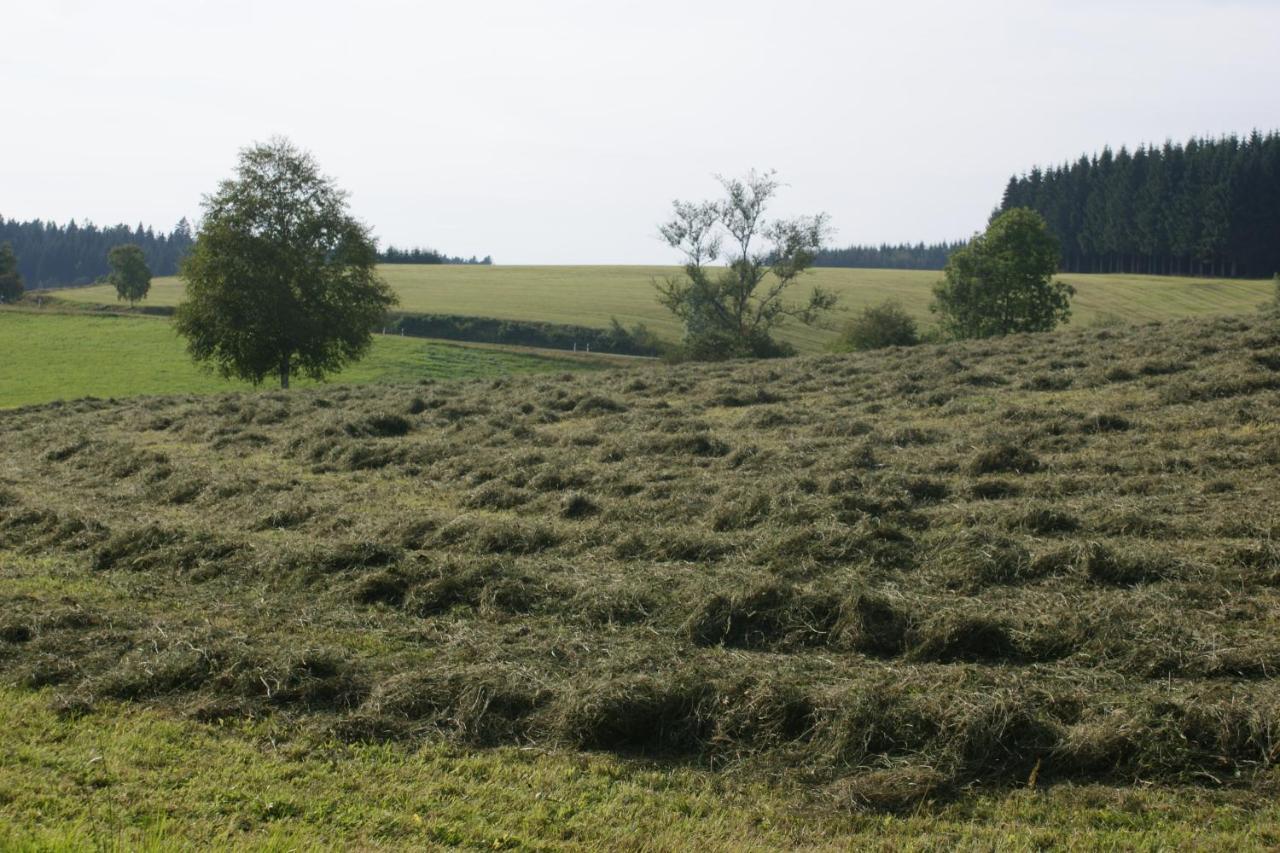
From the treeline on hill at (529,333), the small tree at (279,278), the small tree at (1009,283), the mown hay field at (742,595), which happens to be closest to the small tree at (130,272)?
the treeline on hill at (529,333)

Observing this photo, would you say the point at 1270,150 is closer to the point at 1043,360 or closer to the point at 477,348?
the point at 477,348

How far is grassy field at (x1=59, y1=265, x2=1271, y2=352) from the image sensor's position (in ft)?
249

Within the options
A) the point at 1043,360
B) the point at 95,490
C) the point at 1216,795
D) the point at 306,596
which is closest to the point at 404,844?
the point at 1216,795

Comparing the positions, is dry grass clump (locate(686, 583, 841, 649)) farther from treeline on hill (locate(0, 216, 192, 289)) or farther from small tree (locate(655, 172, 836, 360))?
treeline on hill (locate(0, 216, 192, 289))

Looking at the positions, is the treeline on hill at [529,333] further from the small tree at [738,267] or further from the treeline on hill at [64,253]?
the treeline on hill at [64,253]

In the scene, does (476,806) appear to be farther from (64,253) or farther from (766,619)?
(64,253)

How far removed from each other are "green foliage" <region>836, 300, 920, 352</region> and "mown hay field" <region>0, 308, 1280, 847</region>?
3255cm

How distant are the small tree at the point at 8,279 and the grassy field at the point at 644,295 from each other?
491 centimetres

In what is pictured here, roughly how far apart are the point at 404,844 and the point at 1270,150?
114 m

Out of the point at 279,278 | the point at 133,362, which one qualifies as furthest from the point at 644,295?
the point at 279,278

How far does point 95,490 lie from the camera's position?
651 inches

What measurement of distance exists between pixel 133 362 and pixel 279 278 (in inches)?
669

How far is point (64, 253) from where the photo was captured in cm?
17112

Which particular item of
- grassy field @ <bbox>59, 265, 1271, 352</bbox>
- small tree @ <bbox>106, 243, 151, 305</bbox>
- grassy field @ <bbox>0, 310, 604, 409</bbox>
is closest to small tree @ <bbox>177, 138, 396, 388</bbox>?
grassy field @ <bbox>0, 310, 604, 409</bbox>
